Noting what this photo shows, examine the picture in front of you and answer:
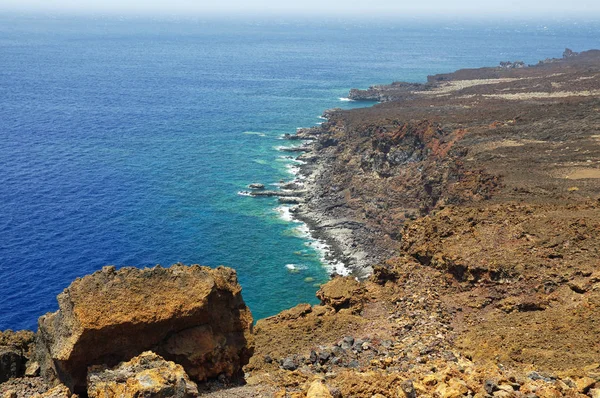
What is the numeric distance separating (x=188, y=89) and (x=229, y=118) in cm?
4557

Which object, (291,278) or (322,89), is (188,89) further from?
(291,278)

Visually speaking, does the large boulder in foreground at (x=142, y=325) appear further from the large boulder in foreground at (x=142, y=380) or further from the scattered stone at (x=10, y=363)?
the scattered stone at (x=10, y=363)

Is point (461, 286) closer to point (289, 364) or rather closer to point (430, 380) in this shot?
point (289, 364)

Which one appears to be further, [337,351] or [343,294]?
[343,294]

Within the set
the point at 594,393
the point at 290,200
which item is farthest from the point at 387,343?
the point at 290,200

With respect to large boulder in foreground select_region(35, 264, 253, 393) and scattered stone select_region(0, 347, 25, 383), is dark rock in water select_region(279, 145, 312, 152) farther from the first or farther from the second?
scattered stone select_region(0, 347, 25, 383)

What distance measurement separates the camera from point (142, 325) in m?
21.6

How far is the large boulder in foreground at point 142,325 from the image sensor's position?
824 inches

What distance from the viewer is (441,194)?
217ft

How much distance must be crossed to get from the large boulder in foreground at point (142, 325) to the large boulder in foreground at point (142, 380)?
1114 mm

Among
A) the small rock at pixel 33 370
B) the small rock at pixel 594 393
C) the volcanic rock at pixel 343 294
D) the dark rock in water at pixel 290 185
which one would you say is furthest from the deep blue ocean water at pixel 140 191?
the small rock at pixel 594 393

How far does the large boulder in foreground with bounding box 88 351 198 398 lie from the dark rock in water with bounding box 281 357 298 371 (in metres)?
10.1

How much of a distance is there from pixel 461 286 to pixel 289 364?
13.8m

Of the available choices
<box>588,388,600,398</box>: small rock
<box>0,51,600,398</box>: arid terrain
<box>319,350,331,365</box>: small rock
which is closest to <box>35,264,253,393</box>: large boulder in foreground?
<box>0,51,600,398</box>: arid terrain
